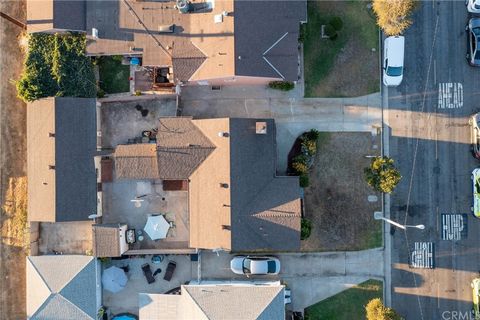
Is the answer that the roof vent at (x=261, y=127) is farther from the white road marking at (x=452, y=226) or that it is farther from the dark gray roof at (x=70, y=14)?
the white road marking at (x=452, y=226)

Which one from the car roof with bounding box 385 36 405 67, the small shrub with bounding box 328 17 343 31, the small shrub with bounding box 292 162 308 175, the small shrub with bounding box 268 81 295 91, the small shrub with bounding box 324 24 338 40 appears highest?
the small shrub with bounding box 328 17 343 31

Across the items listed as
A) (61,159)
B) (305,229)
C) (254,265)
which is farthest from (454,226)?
(61,159)

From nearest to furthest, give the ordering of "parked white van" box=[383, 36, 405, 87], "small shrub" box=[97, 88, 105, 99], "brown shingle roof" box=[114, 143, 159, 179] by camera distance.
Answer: "brown shingle roof" box=[114, 143, 159, 179]
"parked white van" box=[383, 36, 405, 87]
"small shrub" box=[97, 88, 105, 99]

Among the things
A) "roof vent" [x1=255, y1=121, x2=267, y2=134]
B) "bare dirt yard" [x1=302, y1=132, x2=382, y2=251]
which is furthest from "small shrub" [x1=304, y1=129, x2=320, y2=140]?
"roof vent" [x1=255, y1=121, x2=267, y2=134]

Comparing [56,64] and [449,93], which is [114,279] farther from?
[449,93]

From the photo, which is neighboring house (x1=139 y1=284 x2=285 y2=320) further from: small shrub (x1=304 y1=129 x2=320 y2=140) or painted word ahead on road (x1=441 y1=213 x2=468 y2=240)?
painted word ahead on road (x1=441 y1=213 x2=468 y2=240)

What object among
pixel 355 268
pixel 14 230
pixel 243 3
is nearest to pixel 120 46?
pixel 243 3

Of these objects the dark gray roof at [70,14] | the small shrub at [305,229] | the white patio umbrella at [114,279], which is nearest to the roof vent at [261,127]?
the small shrub at [305,229]

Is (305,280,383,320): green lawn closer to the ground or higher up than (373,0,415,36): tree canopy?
closer to the ground
